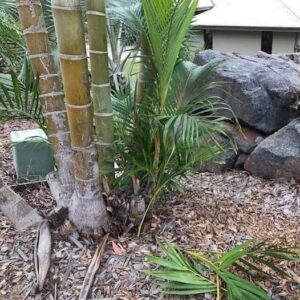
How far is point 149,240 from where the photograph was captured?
2.46 m

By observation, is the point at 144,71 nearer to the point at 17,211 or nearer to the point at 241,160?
the point at 17,211

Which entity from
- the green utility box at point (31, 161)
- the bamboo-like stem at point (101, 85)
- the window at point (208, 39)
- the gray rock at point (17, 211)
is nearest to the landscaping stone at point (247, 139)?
the green utility box at point (31, 161)

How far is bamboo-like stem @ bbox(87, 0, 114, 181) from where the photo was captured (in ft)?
6.80

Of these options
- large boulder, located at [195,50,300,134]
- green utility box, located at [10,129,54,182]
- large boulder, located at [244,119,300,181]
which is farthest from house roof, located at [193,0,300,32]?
green utility box, located at [10,129,54,182]

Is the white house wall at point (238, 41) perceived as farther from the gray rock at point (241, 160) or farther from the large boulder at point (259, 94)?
the gray rock at point (241, 160)

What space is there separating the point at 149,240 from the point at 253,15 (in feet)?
29.7

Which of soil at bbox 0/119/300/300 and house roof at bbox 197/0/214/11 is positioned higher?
house roof at bbox 197/0/214/11

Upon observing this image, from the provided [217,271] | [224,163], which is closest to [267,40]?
[224,163]

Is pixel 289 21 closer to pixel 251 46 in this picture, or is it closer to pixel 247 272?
pixel 251 46

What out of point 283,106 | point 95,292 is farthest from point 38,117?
point 283,106

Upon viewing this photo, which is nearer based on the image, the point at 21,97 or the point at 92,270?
the point at 92,270

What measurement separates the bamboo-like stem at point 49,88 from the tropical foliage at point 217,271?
0.73 metres

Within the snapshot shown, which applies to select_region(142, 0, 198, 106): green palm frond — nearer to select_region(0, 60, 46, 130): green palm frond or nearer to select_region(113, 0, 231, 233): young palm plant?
select_region(113, 0, 231, 233): young palm plant

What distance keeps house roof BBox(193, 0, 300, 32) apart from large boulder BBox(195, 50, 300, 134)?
5981 millimetres
